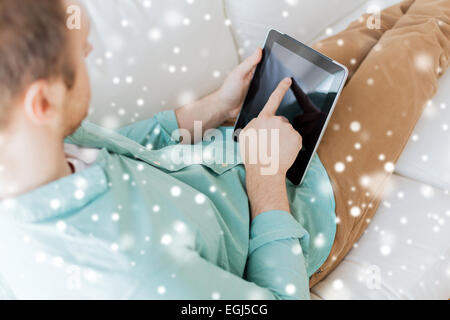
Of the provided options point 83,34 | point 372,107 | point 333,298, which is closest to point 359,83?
point 372,107

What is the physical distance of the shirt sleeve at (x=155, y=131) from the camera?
0.96 meters

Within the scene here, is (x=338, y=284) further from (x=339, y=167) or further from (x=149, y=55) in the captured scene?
(x=149, y=55)

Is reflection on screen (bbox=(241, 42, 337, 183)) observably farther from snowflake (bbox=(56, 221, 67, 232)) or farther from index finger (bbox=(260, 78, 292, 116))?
snowflake (bbox=(56, 221, 67, 232))

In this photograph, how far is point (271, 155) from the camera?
0.80 metres

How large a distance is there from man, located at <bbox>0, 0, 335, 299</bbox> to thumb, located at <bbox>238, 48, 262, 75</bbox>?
33cm

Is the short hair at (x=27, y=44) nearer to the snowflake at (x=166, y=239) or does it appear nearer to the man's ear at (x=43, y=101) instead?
the man's ear at (x=43, y=101)

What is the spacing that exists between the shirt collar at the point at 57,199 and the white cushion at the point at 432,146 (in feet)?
2.65

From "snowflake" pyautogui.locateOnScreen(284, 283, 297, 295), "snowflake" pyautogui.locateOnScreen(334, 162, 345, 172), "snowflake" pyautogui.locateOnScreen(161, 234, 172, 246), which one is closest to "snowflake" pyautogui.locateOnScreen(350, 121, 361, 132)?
"snowflake" pyautogui.locateOnScreen(334, 162, 345, 172)

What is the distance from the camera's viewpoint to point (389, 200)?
912 millimetres

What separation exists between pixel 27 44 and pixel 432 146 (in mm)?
944

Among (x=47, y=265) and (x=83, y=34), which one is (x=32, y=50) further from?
(x=47, y=265)

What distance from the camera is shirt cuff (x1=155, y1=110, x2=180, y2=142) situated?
3.18 ft

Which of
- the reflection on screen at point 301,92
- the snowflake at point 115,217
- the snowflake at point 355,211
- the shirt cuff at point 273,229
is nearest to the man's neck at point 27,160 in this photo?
the snowflake at point 115,217

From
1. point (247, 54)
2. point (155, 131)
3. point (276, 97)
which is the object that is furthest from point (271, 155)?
point (247, 54)
